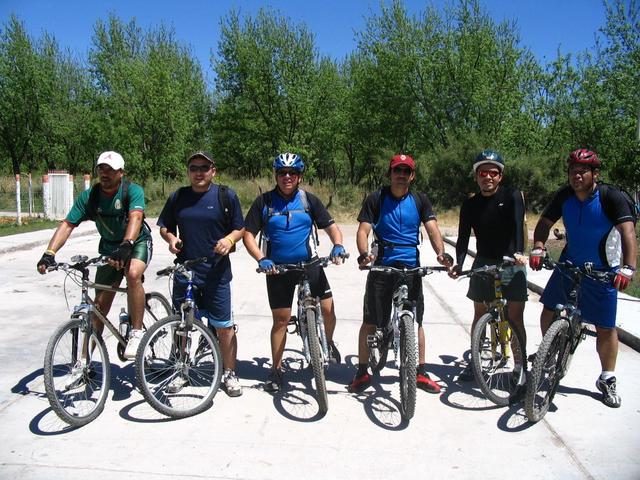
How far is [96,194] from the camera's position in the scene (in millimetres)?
4621

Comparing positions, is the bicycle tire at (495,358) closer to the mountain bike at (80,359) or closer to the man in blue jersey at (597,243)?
the man in blue jersey at (597,243)

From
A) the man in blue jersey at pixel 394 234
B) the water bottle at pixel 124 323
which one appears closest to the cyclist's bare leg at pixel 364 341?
the man in blue jersey at pixel 394 234

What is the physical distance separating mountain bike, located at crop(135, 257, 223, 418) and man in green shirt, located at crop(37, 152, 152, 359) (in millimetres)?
328

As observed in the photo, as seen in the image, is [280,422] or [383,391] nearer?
[280,422]

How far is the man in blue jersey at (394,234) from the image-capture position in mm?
4445

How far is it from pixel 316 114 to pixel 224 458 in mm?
27148

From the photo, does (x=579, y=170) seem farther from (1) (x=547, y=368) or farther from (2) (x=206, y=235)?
(2) (x=206, y=235)

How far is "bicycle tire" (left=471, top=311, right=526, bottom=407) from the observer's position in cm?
432

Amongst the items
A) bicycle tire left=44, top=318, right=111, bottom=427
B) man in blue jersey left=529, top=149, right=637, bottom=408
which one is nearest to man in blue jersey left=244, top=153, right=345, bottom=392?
bicycle tire left=44, top=318, right=111, bottom=427

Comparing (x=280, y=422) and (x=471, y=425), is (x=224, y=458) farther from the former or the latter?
(x=471, y=425)

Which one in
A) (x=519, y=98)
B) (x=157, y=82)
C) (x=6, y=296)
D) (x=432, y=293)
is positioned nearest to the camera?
(x=6, y=296)

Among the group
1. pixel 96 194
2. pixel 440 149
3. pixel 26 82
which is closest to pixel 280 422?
pixel 96 194

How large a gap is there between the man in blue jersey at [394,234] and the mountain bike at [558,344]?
2.76ft

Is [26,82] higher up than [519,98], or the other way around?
[26,82]
